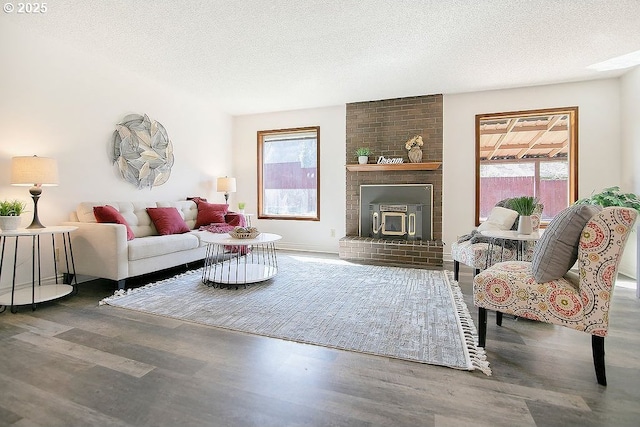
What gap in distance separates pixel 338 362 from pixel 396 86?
3846mm

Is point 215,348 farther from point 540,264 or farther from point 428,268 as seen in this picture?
point 428,268

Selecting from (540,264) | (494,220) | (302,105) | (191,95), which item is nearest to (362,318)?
(540,264)

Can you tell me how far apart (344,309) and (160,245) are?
2.11 m

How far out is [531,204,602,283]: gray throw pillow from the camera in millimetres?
1653

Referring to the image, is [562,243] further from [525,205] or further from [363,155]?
[363,155]

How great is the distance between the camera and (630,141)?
151 inches

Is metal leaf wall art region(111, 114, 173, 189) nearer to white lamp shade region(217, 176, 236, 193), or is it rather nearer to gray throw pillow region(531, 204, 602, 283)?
white lamp shade region(217, 176, 236, 193)

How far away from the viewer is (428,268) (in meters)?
4.18

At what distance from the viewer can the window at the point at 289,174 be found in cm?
556

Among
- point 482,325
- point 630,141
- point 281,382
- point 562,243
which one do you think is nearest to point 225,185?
point 281,382

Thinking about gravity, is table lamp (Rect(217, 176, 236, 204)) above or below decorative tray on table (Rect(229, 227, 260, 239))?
above

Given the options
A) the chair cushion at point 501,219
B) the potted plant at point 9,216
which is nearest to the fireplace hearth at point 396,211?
the chair cushion at point 501,219

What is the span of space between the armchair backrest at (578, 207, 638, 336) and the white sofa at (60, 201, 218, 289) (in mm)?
3517

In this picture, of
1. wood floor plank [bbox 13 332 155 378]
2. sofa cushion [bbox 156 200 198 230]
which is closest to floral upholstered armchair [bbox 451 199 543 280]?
wood floor plank [bbox 13 332 155 378]
